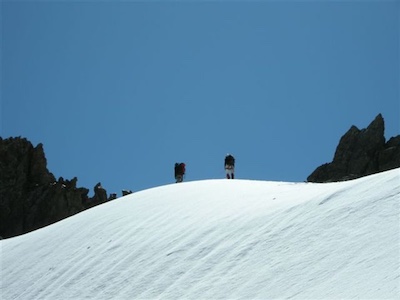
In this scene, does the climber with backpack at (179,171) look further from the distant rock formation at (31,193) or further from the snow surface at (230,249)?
the distant rock formation at (31,193)

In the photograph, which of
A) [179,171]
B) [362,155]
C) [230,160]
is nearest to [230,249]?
[230,160]

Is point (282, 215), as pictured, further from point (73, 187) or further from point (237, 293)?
point (73, 187)

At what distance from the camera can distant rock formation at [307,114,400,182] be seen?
49.3m

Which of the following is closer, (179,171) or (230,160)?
(230,160)

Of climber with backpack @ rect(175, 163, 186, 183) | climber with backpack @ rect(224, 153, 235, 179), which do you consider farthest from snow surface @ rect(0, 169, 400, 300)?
Result: climber with backpack @ rect(175, 163, 186, 183)

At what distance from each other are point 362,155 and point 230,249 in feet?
136

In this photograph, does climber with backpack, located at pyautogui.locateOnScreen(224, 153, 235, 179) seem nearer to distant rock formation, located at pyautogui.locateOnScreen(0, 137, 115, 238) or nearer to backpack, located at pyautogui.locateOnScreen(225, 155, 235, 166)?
backpack, located at pyautogui.locateOnScreen(225, 155, 235, 166)

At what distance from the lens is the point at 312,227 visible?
10.1m

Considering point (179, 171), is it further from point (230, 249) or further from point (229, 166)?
point (230, 249)

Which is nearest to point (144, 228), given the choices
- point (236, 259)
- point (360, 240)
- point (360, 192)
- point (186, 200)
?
point (186, 200)

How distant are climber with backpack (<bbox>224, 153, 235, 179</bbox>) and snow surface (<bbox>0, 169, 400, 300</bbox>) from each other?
604cm

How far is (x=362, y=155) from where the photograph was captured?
50219 millimetres

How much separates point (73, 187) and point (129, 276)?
4294 cm

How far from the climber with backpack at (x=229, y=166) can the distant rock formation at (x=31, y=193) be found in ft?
98.2
